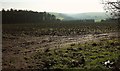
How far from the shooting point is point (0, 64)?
1720 centimetres

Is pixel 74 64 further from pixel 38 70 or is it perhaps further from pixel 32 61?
pixel 32 61

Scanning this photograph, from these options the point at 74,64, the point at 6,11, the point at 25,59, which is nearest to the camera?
the point at 74,64

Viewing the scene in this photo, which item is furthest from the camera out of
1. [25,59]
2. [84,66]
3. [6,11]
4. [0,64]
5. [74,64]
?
[6,11]

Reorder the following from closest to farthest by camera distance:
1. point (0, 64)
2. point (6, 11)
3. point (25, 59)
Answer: point (0, 64) < point (25, 59) < point (6, 11)

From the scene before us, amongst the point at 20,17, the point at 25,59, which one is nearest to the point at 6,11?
the point at 20,17

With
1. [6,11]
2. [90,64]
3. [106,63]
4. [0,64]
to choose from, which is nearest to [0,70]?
[0,64]

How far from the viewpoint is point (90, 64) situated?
49.3ft

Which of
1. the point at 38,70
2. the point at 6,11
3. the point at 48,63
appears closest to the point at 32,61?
the point at 48,63

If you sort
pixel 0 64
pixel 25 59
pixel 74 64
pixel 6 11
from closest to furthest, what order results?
pixel 74 64 → pixel 0 64 → pixel 25 59 → pixel 6 11

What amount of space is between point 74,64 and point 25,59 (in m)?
4.93

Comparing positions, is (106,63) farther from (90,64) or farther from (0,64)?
(0,64)

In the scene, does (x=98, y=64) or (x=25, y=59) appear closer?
(x=98, y=64)

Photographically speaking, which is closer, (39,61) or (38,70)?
(38,70)

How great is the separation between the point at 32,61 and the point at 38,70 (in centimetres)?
322
